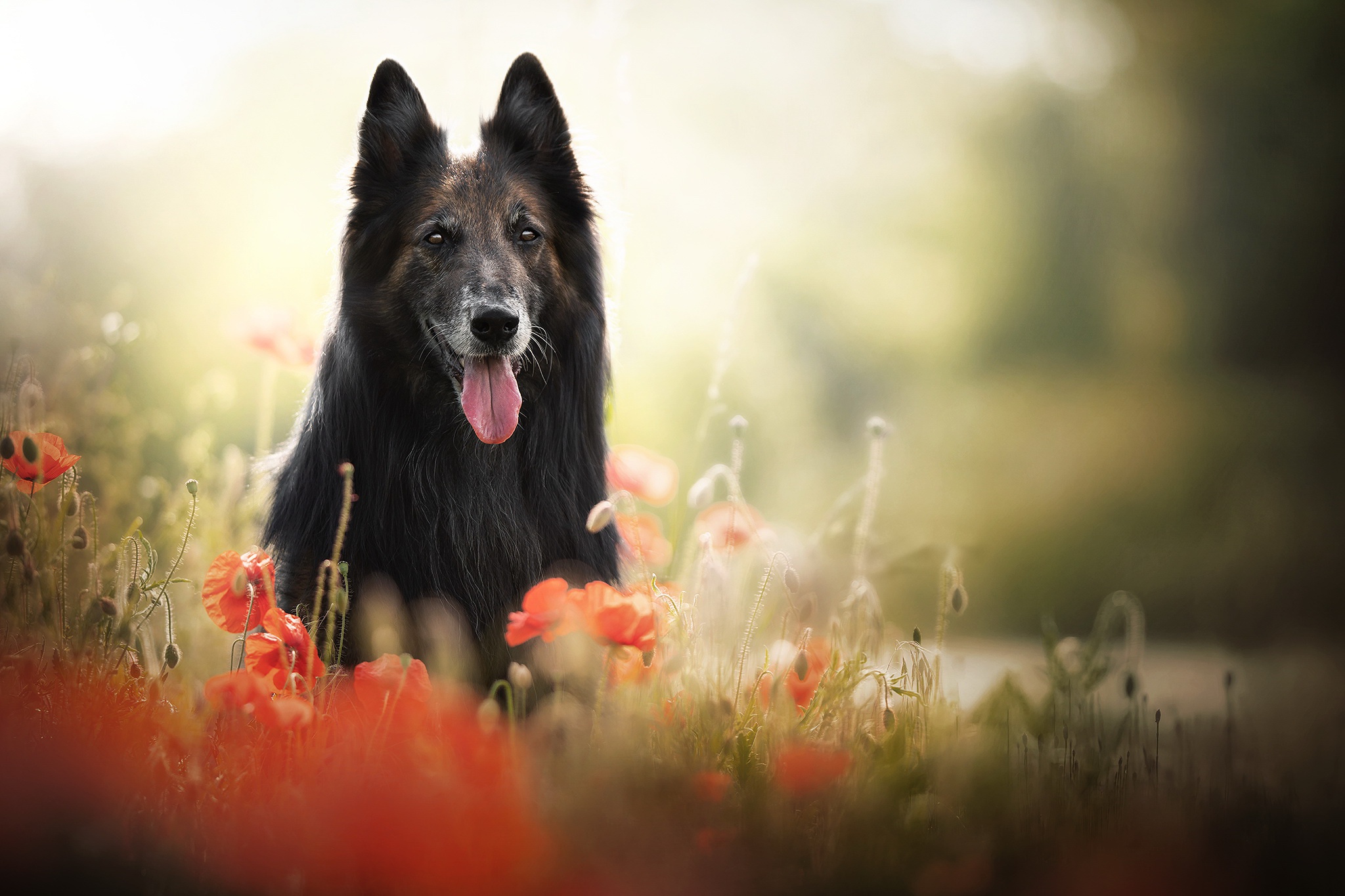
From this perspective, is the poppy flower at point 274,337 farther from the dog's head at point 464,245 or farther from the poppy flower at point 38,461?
the poppy flower at point 38,461

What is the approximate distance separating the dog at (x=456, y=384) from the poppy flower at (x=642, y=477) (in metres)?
0.26

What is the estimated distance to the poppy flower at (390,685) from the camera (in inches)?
61.6

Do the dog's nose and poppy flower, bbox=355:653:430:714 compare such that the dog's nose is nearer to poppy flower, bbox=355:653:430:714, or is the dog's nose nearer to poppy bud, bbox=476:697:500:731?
poppy flower, bbox=355:653:430:714

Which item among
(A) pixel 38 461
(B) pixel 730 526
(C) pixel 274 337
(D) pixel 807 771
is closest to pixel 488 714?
(D) pixel 807 771

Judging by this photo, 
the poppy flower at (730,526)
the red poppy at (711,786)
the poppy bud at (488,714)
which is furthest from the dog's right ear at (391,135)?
the red poppy at (711,786)

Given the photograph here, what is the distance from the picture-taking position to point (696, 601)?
205cm

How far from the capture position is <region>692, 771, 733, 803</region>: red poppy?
1449 mm

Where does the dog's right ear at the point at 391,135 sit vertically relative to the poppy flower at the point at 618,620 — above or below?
above

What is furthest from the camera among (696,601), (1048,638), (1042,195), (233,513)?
(1042,195)

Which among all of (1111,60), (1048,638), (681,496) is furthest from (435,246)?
(1111,60)

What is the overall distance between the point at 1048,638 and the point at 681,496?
1659 mm

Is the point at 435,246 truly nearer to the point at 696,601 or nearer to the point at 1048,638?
the point at 696,601

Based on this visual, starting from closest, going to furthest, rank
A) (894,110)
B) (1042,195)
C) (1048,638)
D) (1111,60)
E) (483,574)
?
(1048,638) → (483,574) → (1111,60) → (1042,195) → (894,110)

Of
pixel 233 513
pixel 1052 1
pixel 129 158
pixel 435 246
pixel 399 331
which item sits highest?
pixel 1052 1
